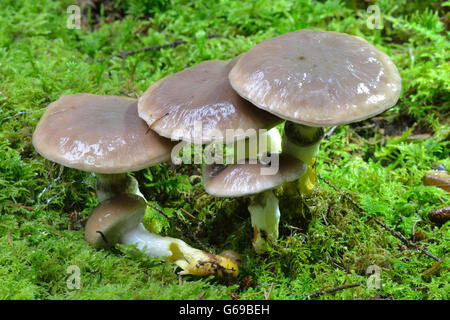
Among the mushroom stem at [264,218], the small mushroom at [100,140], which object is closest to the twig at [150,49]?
the small mushroom at [100,140]

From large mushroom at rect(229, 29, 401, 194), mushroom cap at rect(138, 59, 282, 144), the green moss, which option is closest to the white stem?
large mushroom at rect(229, 29, 401, 194)

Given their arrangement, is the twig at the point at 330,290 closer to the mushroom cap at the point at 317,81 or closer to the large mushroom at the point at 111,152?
the large mushroom at the point at 111,152

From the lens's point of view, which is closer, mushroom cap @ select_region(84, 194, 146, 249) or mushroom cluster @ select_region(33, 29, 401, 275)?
mushroom cluster @ select_region(33, 29, 401, 275)

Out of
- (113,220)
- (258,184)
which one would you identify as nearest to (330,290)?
(258,184)

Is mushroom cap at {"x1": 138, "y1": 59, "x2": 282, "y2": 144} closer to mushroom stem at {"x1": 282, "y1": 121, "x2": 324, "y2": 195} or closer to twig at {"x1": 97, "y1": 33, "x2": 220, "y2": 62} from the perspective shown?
mushroom stem at {"x1": 282, "y1": 121, "x2": 324, "y2": 195}

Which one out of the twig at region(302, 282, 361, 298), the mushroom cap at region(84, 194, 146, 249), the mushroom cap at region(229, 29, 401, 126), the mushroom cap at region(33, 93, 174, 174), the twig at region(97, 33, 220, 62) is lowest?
the twig at region(302, 282, 361, 298)

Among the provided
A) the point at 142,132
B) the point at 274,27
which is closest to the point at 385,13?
the point at 274,27
